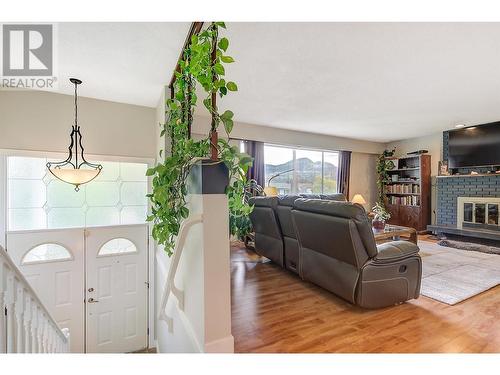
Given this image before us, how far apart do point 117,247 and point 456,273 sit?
446 centimetres

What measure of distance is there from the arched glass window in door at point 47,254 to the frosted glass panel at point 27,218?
0.26m

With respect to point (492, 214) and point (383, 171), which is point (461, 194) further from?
point (383, 171)

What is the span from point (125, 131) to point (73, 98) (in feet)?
2.27

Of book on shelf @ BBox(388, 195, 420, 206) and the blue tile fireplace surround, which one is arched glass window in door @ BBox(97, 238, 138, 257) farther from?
book on shelf @ BBox(388, 195, 420, 206)

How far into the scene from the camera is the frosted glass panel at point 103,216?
334 cm

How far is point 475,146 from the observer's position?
529cm

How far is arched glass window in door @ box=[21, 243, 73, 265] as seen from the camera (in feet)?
9.87

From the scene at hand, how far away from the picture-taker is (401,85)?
3.21m

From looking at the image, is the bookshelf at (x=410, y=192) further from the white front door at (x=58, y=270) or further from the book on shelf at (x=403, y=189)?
the white front door at (x=58, y=270)

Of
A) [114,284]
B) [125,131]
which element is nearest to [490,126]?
[125,131]

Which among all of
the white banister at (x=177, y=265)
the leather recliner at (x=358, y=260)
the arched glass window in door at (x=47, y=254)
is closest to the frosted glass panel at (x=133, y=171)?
the arched glass window in door at (x=47, y=254)

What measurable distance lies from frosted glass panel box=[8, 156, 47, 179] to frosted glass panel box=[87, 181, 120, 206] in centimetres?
54

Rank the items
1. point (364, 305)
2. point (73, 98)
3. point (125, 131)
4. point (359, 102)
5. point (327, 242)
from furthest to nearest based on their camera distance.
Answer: point (359, 102), point (125, 131), point (73, 98), point (327, 242), point (364, 305)
